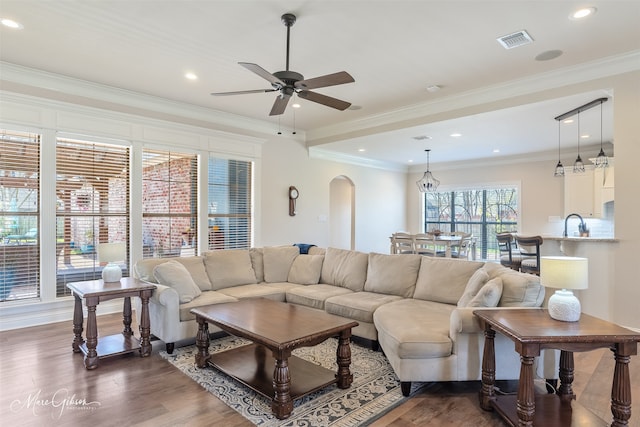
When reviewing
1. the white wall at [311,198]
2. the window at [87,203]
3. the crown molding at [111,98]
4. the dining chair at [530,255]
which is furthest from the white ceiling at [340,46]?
the dining chair at [530,255]

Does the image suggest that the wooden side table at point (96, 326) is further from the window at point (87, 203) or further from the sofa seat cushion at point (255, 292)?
the window at point (87, 203)

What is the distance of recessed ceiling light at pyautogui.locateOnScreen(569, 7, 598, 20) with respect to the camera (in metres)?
2.81

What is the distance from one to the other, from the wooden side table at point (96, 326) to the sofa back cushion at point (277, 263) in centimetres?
163

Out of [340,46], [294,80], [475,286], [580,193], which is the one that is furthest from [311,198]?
[580,193]

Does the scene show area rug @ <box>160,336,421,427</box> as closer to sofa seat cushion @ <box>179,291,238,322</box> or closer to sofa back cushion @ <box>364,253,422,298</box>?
sofa seat cushion @ <box>179,291,238,322</box>

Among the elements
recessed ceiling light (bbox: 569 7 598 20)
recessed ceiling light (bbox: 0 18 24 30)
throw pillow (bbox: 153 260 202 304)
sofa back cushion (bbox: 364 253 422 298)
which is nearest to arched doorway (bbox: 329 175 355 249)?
sofa back cushion (bbox: 364 253 422 298)

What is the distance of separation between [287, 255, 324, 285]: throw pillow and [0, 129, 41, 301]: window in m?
3.07

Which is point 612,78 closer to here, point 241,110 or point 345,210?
point 241,110

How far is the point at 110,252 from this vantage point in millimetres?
3484

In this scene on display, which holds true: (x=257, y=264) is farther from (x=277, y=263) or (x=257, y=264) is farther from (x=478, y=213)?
(x=478, y=213)

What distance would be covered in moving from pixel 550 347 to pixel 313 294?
8.28 ft

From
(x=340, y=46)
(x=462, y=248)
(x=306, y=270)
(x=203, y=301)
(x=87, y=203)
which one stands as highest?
(x=340, y=46)

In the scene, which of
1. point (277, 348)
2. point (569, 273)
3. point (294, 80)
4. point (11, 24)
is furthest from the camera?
point (11, 24)

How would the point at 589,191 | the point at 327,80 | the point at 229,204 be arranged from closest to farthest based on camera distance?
the point at 327,80, the point at 229,204, the point at 589,191
